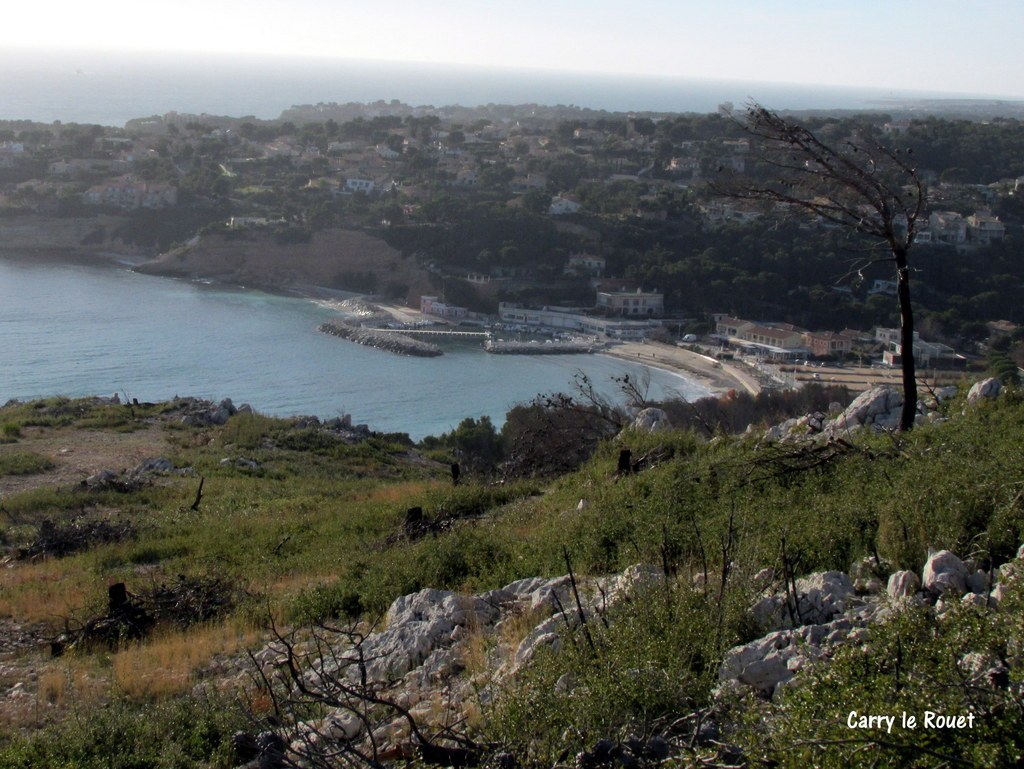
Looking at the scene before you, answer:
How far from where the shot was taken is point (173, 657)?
3.93m

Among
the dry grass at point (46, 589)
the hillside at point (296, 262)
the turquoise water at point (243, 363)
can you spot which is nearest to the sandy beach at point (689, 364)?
the turquoise water at point (243, 363)

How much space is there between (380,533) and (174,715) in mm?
3023

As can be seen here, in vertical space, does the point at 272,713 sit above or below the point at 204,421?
above

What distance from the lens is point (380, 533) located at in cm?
617

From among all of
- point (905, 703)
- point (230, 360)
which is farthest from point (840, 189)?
A: point (230, 360)

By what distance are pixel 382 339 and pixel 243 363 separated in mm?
4215

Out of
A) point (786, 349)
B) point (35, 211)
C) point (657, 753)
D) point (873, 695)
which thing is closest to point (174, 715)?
point (657, 753)

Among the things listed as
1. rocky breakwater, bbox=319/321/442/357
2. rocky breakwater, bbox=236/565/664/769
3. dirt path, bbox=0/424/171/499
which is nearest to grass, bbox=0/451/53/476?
dirt path, bbox=0/424/171/499

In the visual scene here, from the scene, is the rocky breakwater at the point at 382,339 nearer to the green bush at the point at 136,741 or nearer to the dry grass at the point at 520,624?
the dry grass at the point at 520,624

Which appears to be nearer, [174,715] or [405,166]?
[174,715]

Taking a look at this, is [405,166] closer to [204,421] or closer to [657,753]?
[204,421]

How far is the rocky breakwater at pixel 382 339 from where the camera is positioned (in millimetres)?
27172

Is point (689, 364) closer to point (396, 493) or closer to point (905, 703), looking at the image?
point (396, 493)

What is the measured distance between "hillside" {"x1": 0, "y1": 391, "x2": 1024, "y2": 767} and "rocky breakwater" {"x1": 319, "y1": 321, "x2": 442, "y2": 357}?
65.4ft
